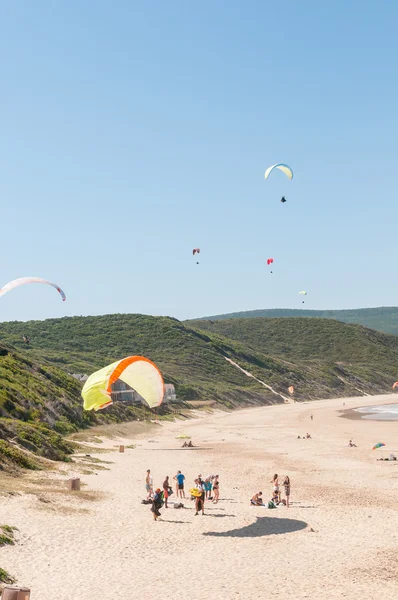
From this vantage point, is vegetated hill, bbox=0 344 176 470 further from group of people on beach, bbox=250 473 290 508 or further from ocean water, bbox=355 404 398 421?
ocean water, bbox=355 404 398 421

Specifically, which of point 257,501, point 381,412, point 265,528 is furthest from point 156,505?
point 381,412

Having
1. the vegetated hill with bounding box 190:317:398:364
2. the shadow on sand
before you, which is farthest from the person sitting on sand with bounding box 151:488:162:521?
the vegetated hill with bounding box 190:317:398:364

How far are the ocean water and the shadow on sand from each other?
43.1m

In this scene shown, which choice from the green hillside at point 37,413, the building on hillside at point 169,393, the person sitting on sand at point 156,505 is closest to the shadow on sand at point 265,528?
the person sitting on sand at point 156,505

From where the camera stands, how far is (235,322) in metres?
174

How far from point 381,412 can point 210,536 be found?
55866 millimetres

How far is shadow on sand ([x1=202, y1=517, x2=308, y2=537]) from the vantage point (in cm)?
1692

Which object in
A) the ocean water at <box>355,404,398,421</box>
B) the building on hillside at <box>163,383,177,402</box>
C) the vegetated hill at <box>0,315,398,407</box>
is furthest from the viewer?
the vegetated hill at <box>0,315,398,407</box>

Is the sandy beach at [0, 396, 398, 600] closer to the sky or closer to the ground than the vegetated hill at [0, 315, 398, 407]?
closer to the ground

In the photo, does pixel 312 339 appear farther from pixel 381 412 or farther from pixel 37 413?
pixel 37 413

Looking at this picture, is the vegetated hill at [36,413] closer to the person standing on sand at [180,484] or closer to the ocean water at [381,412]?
the person standing on sand at [180,484]

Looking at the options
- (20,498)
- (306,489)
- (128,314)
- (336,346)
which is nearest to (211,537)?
(20,498)

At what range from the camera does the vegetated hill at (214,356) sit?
271 feet

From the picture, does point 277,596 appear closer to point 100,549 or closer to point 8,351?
point 100,549
